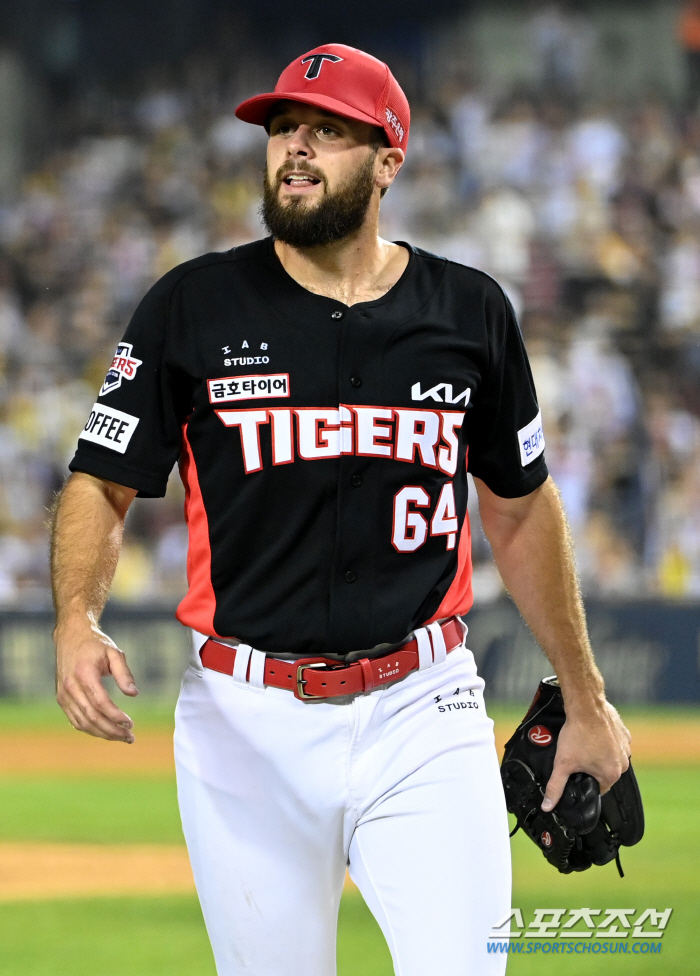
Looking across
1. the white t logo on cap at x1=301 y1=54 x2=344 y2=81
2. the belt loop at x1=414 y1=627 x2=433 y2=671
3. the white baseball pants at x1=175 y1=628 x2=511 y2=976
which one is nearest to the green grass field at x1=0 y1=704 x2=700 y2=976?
the white baseball pants at x1=175 y1=628 x2=511 y2=976

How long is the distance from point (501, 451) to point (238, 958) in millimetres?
1249

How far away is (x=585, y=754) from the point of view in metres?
3.12

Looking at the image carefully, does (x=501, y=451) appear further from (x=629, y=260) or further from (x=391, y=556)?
(x=629, y=260)

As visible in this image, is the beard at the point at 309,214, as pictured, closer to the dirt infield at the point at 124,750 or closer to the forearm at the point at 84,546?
the forearm at the point at 84,546

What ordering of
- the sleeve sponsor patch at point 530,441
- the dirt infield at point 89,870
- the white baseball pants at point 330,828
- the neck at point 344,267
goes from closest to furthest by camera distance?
the white baseball pants at point 330,828
the neck at point 344,267
the sleeve sponsor patch at point 530,441
the dirt infield at point 89,870

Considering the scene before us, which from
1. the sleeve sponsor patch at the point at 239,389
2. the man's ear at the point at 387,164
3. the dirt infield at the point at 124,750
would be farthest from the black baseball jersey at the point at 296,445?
the dirt infield at the point at 124,750

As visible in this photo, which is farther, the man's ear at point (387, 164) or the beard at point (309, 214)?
the man's ear at point (387, 164)

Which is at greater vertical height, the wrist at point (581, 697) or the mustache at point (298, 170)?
the mustache at point (298, 170)

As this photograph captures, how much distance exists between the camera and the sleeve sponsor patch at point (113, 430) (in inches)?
115

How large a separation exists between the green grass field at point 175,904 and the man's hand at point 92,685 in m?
2.87

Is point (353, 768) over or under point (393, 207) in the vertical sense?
under

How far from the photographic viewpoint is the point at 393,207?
14758 mm

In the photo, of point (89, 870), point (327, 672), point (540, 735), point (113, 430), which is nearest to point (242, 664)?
point (327, 672)

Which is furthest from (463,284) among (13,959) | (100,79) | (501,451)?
(100,79)
